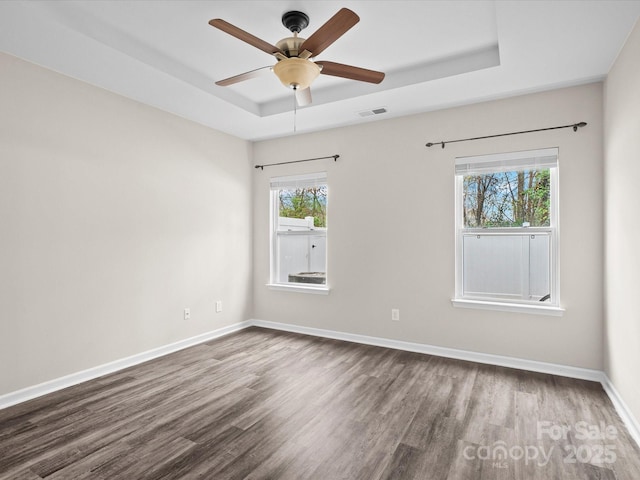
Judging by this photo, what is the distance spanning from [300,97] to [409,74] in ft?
3.61

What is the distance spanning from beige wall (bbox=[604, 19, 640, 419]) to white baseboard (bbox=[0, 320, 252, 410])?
4.07 metres

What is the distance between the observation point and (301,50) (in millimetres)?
2287

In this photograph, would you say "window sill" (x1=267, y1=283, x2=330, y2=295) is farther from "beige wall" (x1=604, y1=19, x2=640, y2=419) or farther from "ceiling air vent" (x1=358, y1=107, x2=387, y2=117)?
"beige wall" (x1=604, y1=19, x2=640, y2=419)

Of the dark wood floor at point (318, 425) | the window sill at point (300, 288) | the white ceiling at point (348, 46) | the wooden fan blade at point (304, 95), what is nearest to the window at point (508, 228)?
the white ceiling at point (348, 46)

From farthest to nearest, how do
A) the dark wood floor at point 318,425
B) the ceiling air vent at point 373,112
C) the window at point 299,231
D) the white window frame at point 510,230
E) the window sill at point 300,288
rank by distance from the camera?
1. the window at point 299,231
2. the window sill at point 300,288
3. the ceiling air vent at point 373,112
4. the white window frame at point 510,230
5. the dark wood floor at point 318,425

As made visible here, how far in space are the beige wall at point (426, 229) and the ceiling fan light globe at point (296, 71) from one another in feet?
6.37

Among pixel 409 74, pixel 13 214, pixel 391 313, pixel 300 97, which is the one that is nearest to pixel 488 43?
pixel 409 74

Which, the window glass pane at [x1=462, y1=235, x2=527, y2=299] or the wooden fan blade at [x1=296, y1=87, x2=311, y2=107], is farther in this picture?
the window glass pane at [x1=462, y1=235, x2=527, y2=299]

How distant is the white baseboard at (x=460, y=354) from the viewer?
327cm

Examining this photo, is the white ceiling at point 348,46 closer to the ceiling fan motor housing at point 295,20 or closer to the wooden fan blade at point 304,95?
the ceiling fan motor housing at point 295,20

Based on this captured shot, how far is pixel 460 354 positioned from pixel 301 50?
10.7ft

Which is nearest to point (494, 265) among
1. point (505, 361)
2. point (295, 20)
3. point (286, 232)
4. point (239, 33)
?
point (505, 361)

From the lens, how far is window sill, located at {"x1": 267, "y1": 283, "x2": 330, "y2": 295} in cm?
465

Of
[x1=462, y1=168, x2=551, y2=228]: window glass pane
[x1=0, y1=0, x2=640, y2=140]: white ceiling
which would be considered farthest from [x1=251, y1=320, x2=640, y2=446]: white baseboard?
[x1=0, y1=0, x2=640, y2=140]: white ceiling
